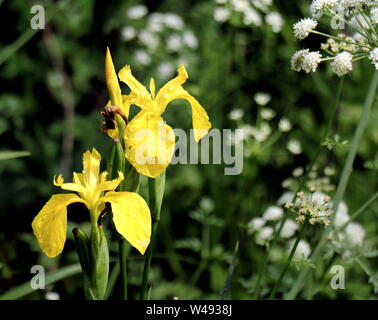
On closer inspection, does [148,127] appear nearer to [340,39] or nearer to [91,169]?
[91,169]

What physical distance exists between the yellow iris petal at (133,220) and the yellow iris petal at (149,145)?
77 mm

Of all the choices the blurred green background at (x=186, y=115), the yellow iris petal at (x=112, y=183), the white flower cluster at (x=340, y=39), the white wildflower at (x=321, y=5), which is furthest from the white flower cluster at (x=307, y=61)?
the blurred green background at (x=186, y=115)

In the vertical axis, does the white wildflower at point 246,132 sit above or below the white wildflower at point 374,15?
above

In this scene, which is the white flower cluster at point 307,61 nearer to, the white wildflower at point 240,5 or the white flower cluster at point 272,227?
the white flower cluster at point 272,227

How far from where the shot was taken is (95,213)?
5.08 ft

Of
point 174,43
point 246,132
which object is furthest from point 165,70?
point 246,132

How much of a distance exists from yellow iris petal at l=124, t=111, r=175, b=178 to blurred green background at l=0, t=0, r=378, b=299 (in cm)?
109

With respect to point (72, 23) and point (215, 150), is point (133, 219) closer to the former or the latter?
point (215, 150)

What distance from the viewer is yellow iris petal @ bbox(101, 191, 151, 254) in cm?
141

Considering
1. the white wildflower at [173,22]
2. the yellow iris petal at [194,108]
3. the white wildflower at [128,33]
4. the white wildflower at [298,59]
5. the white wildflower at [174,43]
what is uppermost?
the white wildflower at [173,22]

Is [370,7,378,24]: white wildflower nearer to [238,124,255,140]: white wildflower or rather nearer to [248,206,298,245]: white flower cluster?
[248,206,298,245]: white flower cluster

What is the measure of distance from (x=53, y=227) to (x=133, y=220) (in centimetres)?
20

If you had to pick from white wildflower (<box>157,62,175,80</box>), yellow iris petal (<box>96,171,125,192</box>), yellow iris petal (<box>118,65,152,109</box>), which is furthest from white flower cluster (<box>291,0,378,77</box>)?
white wildflower (<box>157,62,175,80</box>)

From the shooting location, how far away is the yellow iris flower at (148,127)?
1.48 metres
